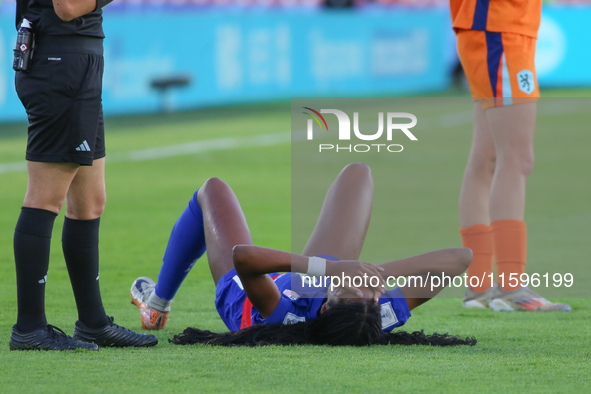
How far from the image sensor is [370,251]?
19.7 feet

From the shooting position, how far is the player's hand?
3254 mm

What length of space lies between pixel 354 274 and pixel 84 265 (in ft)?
3.64

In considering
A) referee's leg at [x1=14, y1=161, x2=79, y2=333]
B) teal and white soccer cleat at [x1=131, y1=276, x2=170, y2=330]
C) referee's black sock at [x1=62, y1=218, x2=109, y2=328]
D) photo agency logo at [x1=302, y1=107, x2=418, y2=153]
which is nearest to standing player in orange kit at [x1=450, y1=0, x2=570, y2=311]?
photo agency logo at [x1=302, y1=107, x2=418, y2=153]

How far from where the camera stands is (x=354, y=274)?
325 cm

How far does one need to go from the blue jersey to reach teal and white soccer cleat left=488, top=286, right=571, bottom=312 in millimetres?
1083

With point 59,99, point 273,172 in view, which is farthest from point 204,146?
point 59,99

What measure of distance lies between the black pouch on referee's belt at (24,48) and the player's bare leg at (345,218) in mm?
1396

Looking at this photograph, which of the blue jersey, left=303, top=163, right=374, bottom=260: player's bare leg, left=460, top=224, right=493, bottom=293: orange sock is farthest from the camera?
left=460, top=224, right=493, bottom=293: orange sock

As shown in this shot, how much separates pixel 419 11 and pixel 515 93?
57.5 ft

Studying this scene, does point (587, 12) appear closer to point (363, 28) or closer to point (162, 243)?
point (363, 28)

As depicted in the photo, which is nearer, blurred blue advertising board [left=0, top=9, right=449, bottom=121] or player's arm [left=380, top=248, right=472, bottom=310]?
player's arm [left=380, top=248, right=472, bottom=310]

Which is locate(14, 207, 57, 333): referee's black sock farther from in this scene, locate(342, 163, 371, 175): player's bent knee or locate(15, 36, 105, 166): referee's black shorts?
locate(342, 163, 371, 175): player's bent knee

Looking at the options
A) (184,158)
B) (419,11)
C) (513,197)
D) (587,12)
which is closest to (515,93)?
(513,197)

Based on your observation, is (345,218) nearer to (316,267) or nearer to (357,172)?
(357,172)
